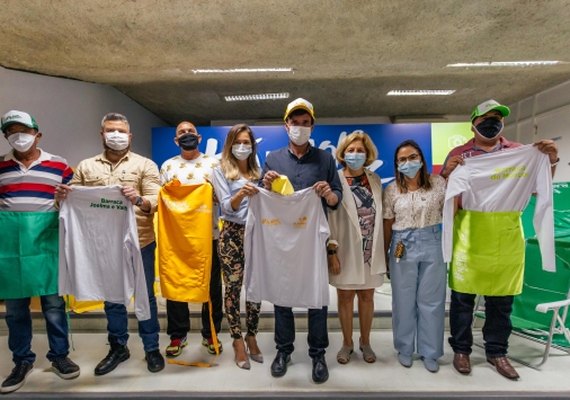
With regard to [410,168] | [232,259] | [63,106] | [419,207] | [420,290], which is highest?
[63,106]

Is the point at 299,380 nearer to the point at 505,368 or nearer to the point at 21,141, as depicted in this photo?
the point at 505,368

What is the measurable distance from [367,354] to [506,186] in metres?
1.50

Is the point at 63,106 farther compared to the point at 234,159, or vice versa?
the point at 63,106

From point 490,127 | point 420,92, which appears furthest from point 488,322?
point 420,92

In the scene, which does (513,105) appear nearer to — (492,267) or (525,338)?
(525,338)

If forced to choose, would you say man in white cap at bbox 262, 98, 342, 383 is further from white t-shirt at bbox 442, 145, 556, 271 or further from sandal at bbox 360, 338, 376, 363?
white t-shirt at bbox 442, 145, 556, 271

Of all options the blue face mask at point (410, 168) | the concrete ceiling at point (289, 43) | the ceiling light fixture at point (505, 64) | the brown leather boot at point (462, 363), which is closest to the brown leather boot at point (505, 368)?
the brown leather boot at point (462, 363)

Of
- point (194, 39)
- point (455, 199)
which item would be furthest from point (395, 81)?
point (455, 199)

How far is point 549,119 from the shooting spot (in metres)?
6.09

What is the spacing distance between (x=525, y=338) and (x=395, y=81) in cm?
399

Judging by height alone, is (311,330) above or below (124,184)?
below

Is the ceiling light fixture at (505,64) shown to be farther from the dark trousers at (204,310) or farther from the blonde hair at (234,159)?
the dark trousers at (204,310)

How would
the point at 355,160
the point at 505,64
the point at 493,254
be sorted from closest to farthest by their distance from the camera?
1. the point at 493,254
2. the point at 355,160
3. the point at 505,64

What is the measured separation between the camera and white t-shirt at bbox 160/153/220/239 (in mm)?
2479
